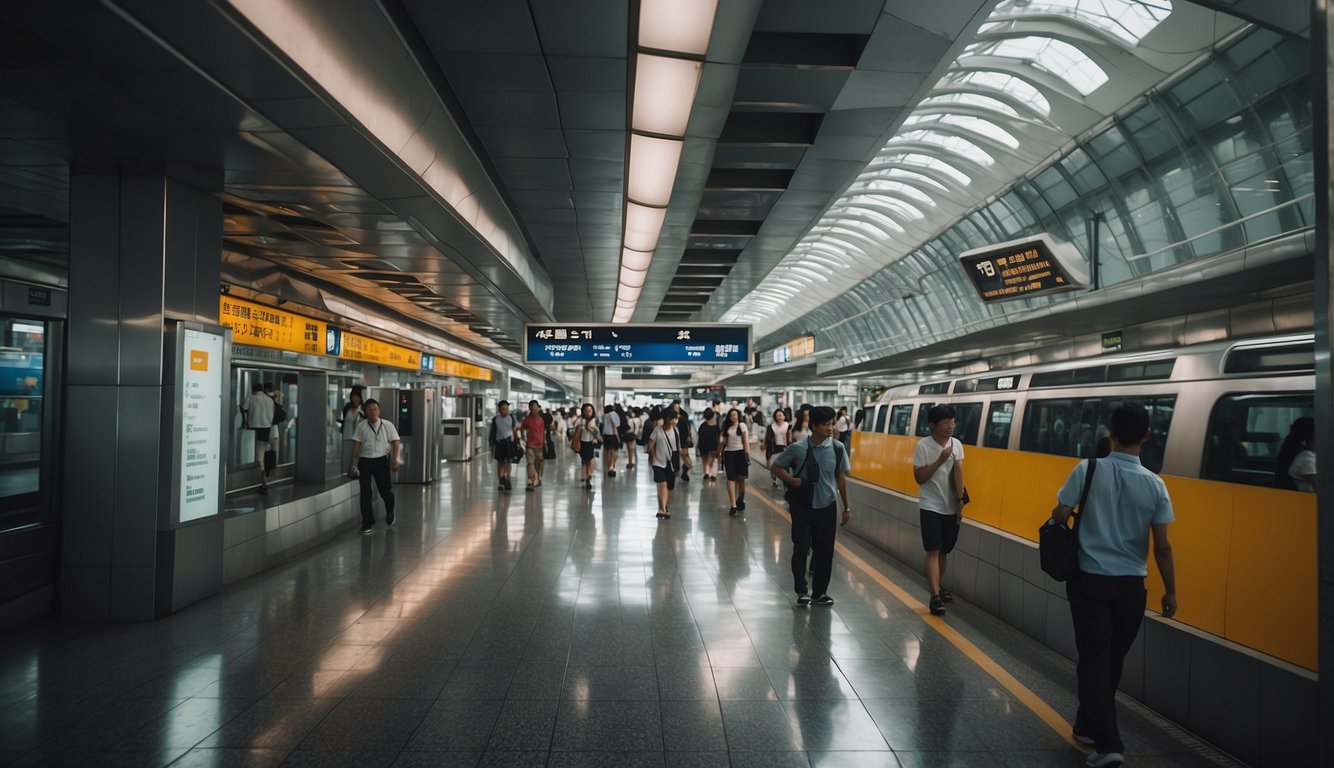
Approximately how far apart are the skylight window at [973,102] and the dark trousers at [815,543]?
41.7ft

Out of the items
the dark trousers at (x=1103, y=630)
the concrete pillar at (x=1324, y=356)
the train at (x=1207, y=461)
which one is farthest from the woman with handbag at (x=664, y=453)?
the concrete pillar at (x=1324, y=356)

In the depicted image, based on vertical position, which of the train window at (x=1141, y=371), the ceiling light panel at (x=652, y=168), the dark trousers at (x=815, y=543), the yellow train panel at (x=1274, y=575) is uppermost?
the ceiling light panel at (x=652, y=168)

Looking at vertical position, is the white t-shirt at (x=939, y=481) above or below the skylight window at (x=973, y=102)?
below

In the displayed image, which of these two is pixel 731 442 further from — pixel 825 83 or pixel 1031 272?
pixel 1031 272

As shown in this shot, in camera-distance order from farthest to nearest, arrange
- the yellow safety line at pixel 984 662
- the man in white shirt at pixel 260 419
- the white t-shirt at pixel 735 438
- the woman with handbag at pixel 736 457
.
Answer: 1. the white t-shirt at pixel 735 438
2. the woman with handbag at pixel 736 457
3. the man in white shirt at pixel 260 419
4. the yellow safety line at pixel 984 662

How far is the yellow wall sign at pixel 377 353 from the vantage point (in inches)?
636

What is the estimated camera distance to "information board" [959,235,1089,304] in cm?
1723

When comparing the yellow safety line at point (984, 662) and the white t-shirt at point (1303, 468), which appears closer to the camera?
the white t-shirt at point (1303, 468)

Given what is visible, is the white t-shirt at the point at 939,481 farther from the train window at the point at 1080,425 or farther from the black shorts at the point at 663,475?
the black shorts at the point at 663,475

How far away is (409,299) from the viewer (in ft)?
52.1

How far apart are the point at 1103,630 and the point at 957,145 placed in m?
18.6

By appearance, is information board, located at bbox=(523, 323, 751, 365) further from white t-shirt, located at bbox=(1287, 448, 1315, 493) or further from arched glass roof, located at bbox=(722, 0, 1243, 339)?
white t-shirt, located at bbox=(1287, 448, 1315, 493)

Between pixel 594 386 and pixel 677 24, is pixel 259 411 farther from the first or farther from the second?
pixel 594 386

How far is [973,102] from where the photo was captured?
17.2 metres
